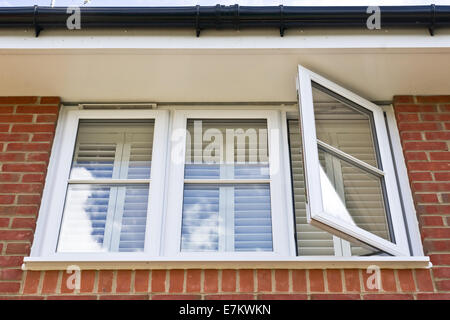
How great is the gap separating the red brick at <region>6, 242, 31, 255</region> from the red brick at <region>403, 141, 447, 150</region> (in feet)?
8.89

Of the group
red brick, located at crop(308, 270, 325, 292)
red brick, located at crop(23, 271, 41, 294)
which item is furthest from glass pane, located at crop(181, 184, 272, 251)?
red brick, located at crop(23, 271, 41, 294)

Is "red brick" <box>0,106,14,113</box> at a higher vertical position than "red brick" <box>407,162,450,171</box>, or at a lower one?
higher

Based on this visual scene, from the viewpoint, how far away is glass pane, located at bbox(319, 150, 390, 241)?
362 cm

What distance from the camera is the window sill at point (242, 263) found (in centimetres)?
347

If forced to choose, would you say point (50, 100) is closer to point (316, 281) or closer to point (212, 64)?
point (212, 64)

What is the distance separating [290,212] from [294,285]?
64 cm

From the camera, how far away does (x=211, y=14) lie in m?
3.92

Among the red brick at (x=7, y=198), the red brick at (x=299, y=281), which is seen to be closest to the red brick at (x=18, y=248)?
the red brick at (x=7, y=198)

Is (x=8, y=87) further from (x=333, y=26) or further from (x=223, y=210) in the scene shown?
(x=333, y=26)

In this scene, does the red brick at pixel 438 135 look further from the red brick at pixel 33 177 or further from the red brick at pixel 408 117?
the red brick at pixel 33 177

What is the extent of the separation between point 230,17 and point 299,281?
185cm

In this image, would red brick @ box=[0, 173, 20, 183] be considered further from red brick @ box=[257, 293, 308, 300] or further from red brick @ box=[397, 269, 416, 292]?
red brick @ box=[397, 269, 416, 292]

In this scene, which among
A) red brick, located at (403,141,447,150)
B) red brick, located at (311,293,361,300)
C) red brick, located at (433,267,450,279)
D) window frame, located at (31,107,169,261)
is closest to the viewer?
red brick, located at (311,293,361,300)
